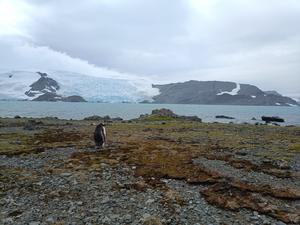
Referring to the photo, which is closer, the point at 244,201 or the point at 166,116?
the point at 244,201

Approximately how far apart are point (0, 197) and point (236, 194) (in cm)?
764

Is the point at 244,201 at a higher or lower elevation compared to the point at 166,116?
lower

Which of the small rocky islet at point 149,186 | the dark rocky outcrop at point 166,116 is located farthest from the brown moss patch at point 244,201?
the dark rocky outcrop at point 166,116

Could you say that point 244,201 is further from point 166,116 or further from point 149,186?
point 166,116

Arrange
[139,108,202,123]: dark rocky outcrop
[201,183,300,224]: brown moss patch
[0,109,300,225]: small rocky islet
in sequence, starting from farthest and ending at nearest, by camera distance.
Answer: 1. [139,108,202,123]: dark rocky outcrop
2. [201,183,300,224]: brown moss patch
3. [0,109,300,225]: small rocky islet

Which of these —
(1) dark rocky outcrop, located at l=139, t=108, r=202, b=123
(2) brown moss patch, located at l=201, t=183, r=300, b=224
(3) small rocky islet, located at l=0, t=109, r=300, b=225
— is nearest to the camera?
(3) small rocky islet, located at l=0, t=109, r=300, b=225

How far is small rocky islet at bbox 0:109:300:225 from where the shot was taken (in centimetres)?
1050

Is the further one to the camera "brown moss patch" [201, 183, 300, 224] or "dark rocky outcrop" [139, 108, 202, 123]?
"dark rocky outcrop" [139, 108, 202, 123]

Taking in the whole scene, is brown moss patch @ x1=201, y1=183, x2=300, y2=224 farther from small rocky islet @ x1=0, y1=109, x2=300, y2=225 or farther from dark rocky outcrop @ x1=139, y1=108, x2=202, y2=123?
dark rocky outcrop @ x1=139, y1=108, x2=202, y2=123

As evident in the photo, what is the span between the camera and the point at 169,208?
11.0 metres

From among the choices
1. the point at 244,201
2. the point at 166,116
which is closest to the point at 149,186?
the point at 244,201

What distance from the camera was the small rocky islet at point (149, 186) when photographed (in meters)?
10.5

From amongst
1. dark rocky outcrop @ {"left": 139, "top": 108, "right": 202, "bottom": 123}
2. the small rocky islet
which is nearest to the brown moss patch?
the small rocky islet

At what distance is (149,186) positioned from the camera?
43.3 feet
